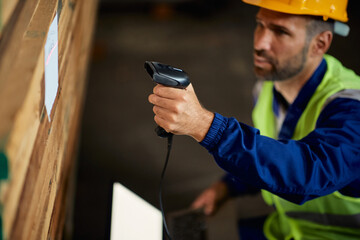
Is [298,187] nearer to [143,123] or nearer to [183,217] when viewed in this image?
[183,217]

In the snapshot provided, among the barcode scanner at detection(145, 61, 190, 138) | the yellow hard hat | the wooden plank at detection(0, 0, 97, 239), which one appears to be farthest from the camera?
the yellow hard hat

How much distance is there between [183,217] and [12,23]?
3.89 ft

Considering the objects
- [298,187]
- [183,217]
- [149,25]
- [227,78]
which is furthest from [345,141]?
[149,25]

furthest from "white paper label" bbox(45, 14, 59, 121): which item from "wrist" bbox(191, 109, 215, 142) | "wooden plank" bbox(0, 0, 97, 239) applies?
"wrist" bbox(191, 109, 215, 142)

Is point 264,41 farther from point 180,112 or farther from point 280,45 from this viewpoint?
point 180,112

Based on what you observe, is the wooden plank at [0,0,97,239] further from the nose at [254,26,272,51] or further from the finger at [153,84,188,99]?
the nose at [254,26,272,51]

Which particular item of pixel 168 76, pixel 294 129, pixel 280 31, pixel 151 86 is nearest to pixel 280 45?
pixel 280 31

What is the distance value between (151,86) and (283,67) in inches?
102

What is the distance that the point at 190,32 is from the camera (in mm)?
5070

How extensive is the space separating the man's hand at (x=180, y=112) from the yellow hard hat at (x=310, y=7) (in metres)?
0.63

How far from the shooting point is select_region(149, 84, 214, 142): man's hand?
39.5 inches

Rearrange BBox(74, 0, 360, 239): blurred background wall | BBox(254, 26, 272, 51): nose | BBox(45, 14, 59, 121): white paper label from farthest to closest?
1. BBox(74, 0, 360, 239): blurred background wall
2. BBox(254, 26, 272, 51): nose
3. BBox(45, 14, 59, 121): white paper label

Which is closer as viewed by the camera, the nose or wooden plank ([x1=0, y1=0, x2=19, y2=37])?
wooden plank ([x1=0, y1=0, x2=19, y2=37])

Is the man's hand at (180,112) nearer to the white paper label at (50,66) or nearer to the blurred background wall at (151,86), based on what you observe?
the white paper label at (50,66)
